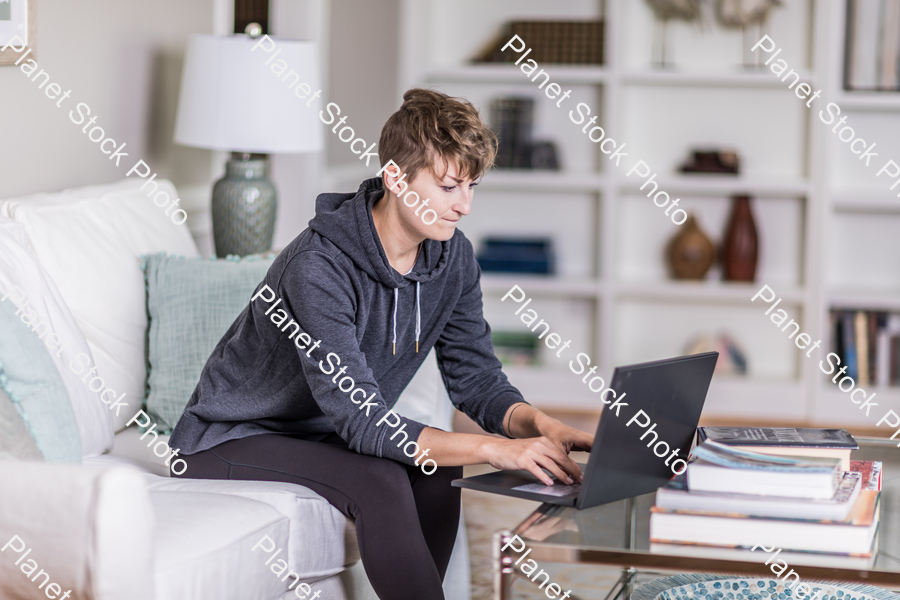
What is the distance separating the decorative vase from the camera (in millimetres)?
2576

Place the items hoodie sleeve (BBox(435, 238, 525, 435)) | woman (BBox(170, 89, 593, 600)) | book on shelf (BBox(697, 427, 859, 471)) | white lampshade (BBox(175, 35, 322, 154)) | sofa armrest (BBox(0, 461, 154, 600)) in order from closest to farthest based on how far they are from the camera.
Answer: sofa armrest (BBox(0, 461, 154, 600)) < book on shelf (BBox(697, 427, 859, 471)) < woman (BBox(170, 89, 593, 600)) < hoodie sleeve (BBox(435, 238, 525, 435)) < white lampshade (BBox(175, 35, 322, 154))

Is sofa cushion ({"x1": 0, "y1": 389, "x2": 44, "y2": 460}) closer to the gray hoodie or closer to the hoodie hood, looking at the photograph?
the gray hoodie

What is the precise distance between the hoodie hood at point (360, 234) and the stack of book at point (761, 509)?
0.61 metres

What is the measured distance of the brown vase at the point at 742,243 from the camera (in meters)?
3.71

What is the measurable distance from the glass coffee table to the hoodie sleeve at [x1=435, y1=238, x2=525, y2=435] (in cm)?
48

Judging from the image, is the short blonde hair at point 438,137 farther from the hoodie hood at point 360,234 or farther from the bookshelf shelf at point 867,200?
the bookshelf shelf at point 867,200

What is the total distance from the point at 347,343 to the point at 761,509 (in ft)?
2.16

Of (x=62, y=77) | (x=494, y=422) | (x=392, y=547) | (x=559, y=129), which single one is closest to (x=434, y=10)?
(x=559, y=129)

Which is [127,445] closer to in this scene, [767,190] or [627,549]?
[627,549]

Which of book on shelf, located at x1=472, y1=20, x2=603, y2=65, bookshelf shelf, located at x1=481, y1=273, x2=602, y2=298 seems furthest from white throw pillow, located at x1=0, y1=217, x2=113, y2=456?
book on shelf, located at x1=472, y1=20, x2=603, y2=65

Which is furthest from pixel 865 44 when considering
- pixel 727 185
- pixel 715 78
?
pixel 727 185

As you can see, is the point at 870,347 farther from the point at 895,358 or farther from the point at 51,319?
the point at 51,319

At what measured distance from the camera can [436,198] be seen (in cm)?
153

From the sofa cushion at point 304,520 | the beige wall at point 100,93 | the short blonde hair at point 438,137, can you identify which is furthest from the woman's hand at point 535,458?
the beige wall at point 100,93
